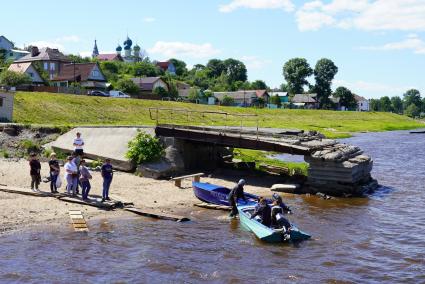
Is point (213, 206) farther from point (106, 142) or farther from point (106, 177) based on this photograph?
point (106, 142)

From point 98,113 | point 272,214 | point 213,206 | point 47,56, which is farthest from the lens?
point 47,56

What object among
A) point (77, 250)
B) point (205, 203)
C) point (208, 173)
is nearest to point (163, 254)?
point (77, 250)

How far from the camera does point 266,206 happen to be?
21375 mm

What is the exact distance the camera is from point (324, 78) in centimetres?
15588

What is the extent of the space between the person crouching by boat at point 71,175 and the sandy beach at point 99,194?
3.51ft

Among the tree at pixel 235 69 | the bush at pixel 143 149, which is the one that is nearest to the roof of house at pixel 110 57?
the tree at pixel 235 69

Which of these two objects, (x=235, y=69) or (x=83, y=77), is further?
(x=235, y=69)

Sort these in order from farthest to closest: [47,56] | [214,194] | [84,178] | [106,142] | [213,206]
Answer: [47,56] → [106,142] → [214,194] → [213,206] → [84,178]

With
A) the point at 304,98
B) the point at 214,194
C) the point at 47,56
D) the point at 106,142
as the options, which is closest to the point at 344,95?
the point at 304,98

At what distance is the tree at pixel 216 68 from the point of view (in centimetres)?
18961

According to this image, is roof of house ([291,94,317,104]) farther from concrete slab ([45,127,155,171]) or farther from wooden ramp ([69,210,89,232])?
wooden ramp ([69,210,89,232])

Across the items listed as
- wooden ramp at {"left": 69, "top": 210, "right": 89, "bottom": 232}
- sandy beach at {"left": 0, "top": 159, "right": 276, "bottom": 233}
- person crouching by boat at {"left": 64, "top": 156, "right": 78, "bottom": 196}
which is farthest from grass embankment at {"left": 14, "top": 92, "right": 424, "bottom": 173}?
wooden ramp at {"left": 69, "top": 210, "right": 89, "bottom": 232}

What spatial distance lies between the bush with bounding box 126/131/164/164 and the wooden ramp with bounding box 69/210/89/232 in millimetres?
11136

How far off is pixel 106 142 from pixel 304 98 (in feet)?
413
